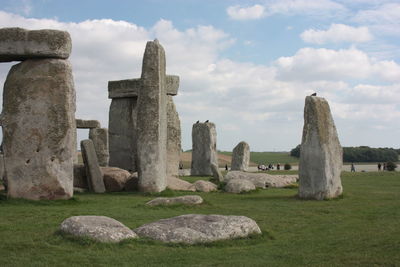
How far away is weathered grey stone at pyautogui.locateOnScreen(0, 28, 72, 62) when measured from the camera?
14047mm

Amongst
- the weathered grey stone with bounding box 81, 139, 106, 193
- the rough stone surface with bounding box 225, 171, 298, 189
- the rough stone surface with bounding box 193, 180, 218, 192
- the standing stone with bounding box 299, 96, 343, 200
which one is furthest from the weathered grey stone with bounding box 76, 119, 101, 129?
the standing stone with bounding box 299, 96, 343, 200

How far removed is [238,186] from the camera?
18672 millimetres

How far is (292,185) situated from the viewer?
21.8m

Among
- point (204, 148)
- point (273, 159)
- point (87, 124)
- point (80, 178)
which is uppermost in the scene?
point (87, 124)

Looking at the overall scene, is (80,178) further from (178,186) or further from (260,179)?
(260,179)

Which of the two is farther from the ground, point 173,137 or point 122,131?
point 122,131

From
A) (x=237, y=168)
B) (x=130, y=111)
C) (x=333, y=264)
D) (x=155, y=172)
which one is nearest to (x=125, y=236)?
(x=333, y=264)

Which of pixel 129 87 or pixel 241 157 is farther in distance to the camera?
pixel 241 157

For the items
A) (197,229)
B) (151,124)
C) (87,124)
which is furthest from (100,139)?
(197,229)

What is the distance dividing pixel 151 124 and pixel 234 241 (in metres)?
8.91

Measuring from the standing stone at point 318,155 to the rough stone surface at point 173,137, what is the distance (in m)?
10.5

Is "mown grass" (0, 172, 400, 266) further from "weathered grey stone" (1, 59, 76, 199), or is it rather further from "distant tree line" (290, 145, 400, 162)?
"distant tree line" (290, 145, 400, 162)

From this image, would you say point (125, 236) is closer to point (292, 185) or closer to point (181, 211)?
point (181, 211)

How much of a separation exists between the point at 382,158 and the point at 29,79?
58836 millimetres
